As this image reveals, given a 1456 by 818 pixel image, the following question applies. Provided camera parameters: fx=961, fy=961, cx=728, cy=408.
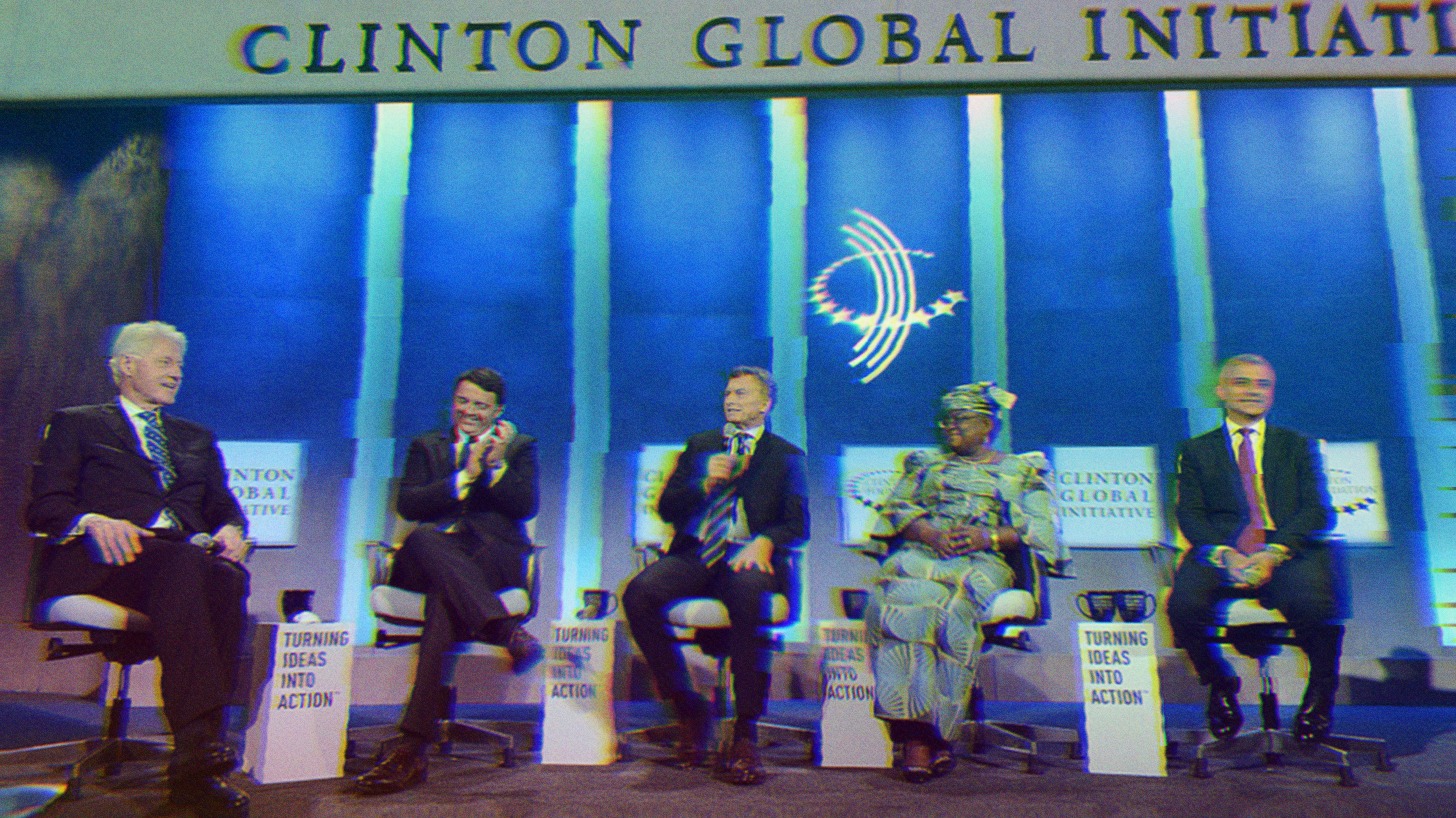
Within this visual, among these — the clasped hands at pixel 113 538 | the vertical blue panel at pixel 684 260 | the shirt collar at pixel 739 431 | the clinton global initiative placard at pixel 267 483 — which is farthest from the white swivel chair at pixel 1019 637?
the clinton global initiative placard at pixel 267 483

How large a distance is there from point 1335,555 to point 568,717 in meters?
2.36

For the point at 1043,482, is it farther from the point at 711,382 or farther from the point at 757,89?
the point at 711,382

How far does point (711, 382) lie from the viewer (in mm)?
5223

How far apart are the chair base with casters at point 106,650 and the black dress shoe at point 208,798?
0.40 m

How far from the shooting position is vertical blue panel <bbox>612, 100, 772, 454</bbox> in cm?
521

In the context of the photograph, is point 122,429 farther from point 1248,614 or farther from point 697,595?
point 1248,614

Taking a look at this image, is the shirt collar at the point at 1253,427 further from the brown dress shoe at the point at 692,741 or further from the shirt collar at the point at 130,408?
the shirt collar at the point at 130,408

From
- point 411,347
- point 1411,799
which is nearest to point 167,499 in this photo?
point 411,347

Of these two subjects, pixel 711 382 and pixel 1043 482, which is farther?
pixel 711 382

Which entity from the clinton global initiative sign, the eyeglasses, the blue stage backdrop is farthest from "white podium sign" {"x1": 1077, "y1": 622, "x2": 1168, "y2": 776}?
the blue stage backdrop

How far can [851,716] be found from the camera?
111 inches

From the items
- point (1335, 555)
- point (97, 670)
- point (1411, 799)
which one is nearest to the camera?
point (1411, 799)

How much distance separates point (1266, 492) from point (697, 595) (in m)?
1.85

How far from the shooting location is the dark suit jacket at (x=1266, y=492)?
117 inches
